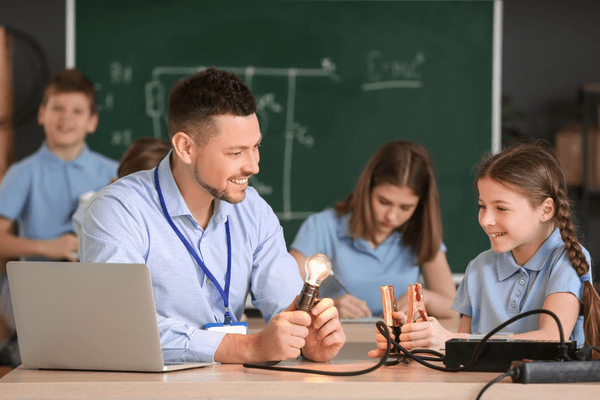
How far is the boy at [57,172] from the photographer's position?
3.69 metres

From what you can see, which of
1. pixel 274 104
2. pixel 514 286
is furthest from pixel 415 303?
pixel 274 104

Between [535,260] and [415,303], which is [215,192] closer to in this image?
[415,303]

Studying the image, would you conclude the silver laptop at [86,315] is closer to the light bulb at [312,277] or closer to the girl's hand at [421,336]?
the light bulb at [312,277]

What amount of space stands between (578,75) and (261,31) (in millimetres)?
2060

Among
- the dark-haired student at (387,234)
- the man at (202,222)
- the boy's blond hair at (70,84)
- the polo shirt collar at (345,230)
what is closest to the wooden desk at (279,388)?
the man at (202,222)

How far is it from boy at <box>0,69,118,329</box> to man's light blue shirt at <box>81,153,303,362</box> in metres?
2.13

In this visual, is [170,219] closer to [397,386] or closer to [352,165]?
[397,386]

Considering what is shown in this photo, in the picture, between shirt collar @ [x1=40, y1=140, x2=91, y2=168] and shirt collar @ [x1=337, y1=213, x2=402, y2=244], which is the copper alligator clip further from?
shirt collar @ [x1=40, y1=140, x2=91, y2=168]

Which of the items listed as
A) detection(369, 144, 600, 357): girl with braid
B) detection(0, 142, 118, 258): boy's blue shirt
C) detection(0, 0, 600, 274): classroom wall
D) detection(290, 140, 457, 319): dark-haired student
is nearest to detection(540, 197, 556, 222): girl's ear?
detection(369, 144, 600, 357): girl with braid

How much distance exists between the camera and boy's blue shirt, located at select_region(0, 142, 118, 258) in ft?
12.1

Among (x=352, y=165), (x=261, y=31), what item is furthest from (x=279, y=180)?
(x=261, y=31)

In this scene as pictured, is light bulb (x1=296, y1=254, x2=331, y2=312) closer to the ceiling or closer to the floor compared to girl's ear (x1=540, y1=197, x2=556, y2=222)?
closer to the floor

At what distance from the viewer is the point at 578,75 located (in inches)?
166

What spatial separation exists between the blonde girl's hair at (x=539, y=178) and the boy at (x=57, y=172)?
100 inches
